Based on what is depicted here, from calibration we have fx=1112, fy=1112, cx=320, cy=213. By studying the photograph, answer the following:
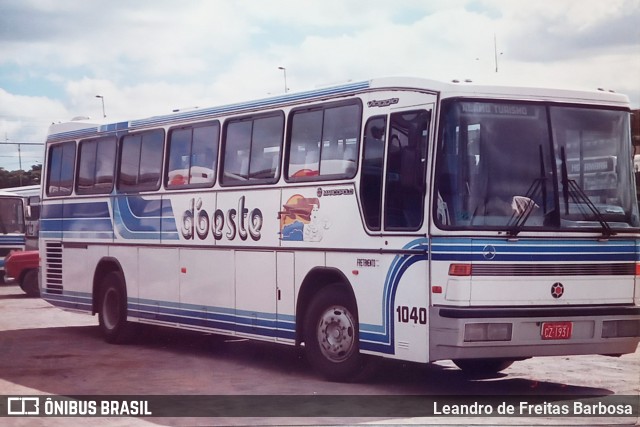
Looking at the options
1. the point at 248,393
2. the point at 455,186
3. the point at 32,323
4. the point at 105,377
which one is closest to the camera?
the point at 455,186

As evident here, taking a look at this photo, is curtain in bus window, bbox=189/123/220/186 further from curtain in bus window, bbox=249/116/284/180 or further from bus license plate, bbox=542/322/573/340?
bus license plate, bbox=542/322/573/340

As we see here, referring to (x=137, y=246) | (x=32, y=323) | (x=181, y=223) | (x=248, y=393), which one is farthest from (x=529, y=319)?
(x=32, y=323)

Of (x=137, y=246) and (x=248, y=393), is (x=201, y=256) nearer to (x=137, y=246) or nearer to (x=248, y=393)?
(x=137, y=246)

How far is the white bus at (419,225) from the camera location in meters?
10.9

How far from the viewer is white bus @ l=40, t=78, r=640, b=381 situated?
1093cm

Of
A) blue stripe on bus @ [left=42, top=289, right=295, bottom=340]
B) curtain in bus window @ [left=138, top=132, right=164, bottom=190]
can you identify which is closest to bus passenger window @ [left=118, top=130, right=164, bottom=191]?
→ curtain in bus window @ [left=138, top=132, right=164, bottom=190]

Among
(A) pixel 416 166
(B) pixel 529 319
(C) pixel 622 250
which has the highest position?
(A) pixel 416 166

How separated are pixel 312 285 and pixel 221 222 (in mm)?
2240

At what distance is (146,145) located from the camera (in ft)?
55.4

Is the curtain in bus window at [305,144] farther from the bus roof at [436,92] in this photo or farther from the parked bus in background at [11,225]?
the parked bus in background at [11,225]

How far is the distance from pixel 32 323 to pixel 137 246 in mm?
5110

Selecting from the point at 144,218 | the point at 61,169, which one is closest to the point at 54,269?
the point at 61,169

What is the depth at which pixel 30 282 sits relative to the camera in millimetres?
29016

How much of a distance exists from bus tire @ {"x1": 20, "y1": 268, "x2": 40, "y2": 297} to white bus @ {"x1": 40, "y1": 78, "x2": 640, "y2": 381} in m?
15.0
